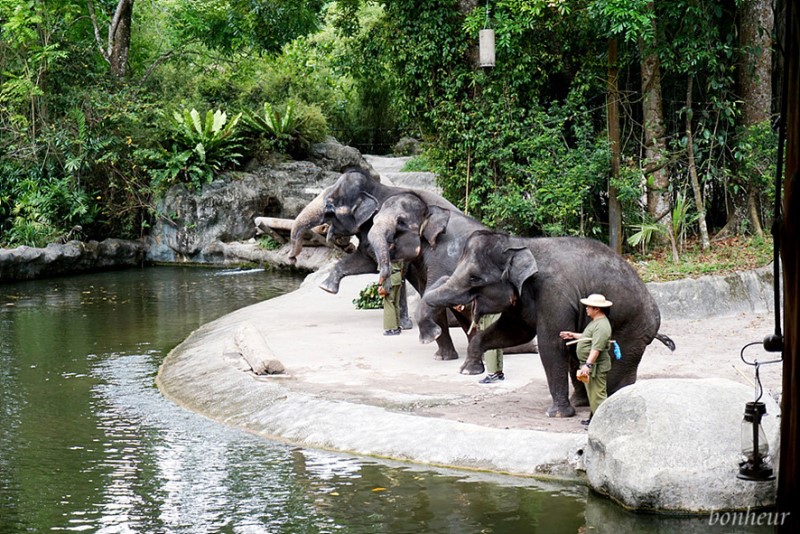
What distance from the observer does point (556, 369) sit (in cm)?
850

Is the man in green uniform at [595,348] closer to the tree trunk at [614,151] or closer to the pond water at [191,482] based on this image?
the pond water at [191,482]

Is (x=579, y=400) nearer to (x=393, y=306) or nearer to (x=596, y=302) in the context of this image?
(x=596, y=302)

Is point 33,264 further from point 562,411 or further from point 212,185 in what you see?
point 562,411

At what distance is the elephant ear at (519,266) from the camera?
8.48 m

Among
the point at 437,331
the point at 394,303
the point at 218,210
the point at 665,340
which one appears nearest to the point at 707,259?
the point at 394,303

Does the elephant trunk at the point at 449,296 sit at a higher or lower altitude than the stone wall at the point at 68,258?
higher

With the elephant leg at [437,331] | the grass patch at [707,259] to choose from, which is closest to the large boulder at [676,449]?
the elephant leg at [437,331]

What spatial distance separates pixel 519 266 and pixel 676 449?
222 centimetres

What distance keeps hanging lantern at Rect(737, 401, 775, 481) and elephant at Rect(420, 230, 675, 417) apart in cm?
261

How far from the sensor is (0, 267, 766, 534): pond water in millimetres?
6855

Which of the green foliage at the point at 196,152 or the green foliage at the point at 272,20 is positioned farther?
the green foliage at the point at 196,152

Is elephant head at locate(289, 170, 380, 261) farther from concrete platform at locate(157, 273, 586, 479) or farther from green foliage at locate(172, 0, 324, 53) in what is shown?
green foliage at locate(172, 0, 324, 53)

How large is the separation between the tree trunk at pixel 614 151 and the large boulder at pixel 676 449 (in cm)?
844

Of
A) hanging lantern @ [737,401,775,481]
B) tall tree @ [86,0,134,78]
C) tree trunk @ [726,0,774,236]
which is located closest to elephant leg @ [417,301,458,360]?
hanging lantern @ [737,401,775,481]
